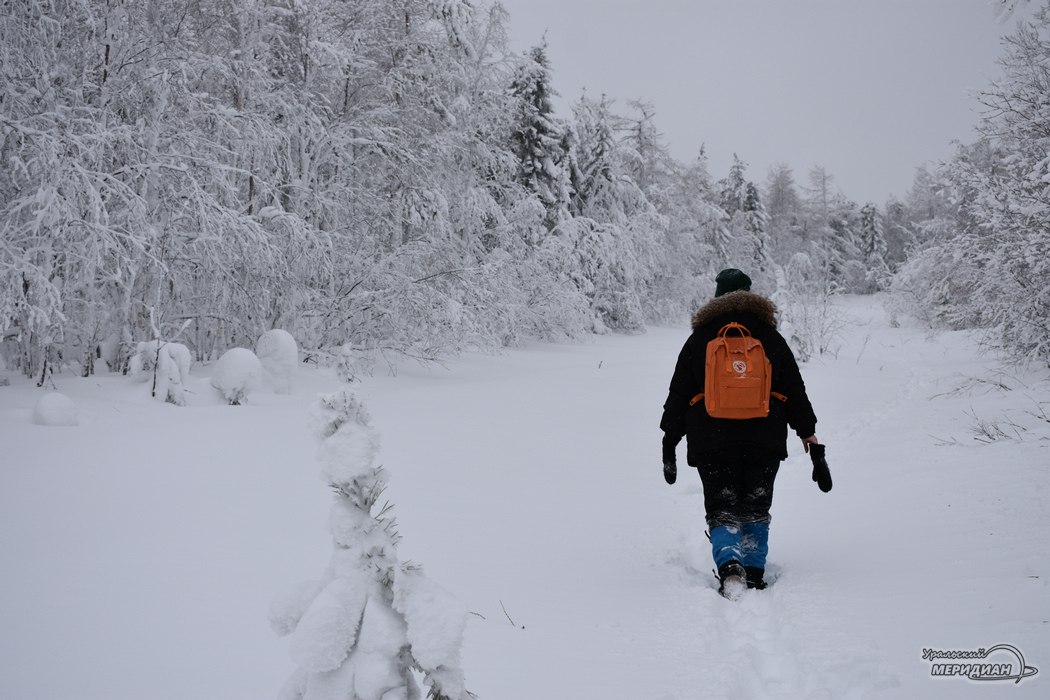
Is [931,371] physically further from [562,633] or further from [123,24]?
[123,24]

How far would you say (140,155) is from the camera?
8.77 meters

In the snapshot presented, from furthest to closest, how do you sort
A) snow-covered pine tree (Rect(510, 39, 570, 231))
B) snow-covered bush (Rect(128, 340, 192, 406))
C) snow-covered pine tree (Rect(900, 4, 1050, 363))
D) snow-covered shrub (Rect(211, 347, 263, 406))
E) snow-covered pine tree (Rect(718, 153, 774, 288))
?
snow-covered pine tree (Rect(718, 153, 774, 288))
snow-covered pine tree (Rect(510, 39, 570, 231))
snow-covered pine tree (Rect(900, 4, 1050, 363))
snow-covered shrub (Rect(211, 347, 263, 406))
snow-covered bush (Rect(128, 340, 192, 406))

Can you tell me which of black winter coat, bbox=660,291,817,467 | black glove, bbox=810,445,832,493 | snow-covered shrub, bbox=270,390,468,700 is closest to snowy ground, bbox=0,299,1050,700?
black glove, bbox=810,445,832,493

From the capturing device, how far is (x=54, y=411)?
613 cm

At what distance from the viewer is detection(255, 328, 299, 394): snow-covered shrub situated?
922 centimetres

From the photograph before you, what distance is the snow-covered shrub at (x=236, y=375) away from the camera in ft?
26.0

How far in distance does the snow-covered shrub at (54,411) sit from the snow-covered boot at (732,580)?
6376mm

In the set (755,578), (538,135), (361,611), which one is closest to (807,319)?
(538,135)

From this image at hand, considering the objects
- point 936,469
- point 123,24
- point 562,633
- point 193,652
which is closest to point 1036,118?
point 936,469

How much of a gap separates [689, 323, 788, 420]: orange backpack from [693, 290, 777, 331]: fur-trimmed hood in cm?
23

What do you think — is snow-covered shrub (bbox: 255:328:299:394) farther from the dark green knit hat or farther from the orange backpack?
the orange backpack

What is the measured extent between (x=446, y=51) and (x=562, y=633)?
48.1ft

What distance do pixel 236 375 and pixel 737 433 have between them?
6.60 m

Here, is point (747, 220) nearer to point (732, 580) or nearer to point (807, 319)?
point (807, 319)
